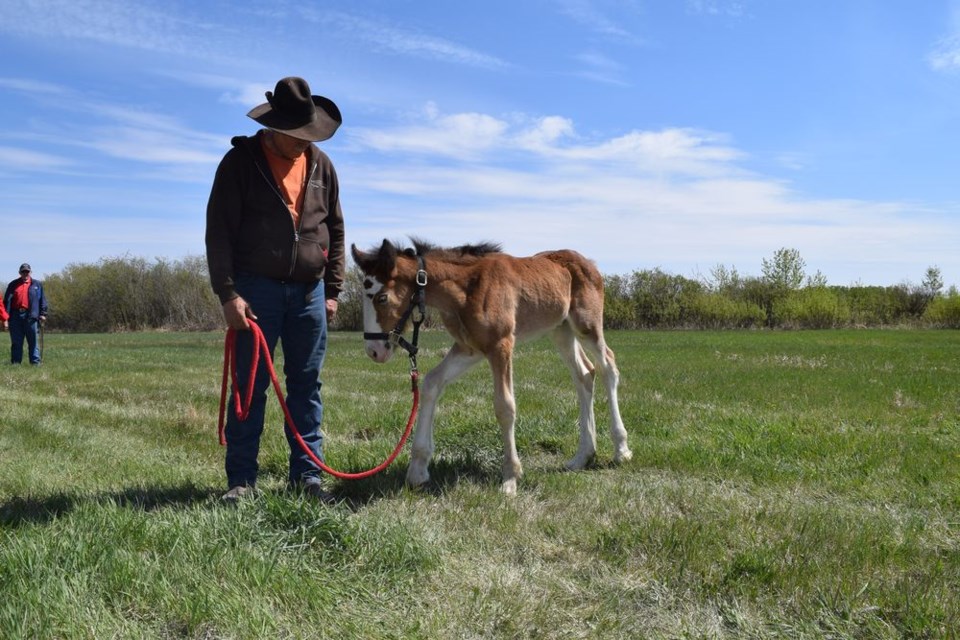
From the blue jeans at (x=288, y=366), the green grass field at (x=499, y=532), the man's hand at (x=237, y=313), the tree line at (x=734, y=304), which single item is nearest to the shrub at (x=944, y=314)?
the tree line at (x=734, y=304)

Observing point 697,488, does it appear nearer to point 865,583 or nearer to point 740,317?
point 865,583

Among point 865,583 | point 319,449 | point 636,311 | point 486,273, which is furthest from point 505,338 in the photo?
point 636,311

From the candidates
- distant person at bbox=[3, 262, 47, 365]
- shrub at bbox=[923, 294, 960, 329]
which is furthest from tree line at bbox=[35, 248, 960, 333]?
distant person at bbox=[3, 262, 47, 365]

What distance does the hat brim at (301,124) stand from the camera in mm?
5137

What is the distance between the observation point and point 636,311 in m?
43.8

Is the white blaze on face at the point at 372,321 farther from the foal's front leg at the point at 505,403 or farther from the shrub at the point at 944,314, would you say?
the shrub at the point at 944,314

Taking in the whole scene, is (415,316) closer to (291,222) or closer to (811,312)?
(291,222)

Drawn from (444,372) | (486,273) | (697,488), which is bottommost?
(697,488)

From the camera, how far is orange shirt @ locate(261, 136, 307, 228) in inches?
212

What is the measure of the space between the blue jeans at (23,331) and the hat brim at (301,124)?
50.7 feet

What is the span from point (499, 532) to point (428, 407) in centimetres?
173

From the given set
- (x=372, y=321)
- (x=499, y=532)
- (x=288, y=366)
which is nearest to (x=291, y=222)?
(x=372, y=321)

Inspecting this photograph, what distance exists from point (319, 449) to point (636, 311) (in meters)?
39.3

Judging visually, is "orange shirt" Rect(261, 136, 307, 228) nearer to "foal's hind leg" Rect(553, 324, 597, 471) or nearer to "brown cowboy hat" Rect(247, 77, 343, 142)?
"brown cowboy hat" Rect(247, 77, 343, 142)
